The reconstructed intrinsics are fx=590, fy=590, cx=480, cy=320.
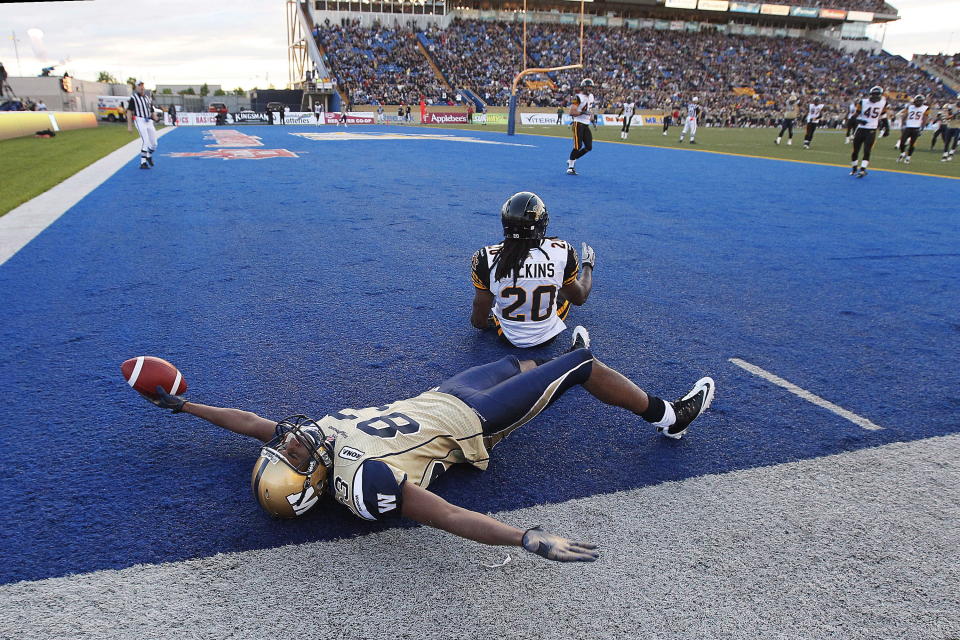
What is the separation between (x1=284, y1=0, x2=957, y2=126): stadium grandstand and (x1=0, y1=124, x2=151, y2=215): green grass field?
26563mm

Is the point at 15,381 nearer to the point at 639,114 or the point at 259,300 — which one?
the point at 259,300

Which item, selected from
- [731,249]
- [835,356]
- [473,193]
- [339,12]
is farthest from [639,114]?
[835,356]

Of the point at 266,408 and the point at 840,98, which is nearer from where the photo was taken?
the point at 266,408

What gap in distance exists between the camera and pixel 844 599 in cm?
202

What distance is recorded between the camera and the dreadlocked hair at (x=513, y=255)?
11.7 feet

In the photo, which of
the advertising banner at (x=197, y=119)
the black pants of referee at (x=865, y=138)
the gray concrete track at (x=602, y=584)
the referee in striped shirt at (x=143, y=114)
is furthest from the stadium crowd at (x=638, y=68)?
the gray concrete track at (x=602, y=584)

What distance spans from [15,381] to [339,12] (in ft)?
190

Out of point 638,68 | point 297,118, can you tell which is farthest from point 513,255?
point 638,68

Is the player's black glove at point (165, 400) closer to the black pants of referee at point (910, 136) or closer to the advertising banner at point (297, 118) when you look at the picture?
the black pants of referee at point (910, 136)

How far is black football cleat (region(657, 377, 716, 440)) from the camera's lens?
119 inches

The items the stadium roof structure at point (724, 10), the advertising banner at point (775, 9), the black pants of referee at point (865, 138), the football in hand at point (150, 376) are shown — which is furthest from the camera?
the advertising banner at point (775, 9)

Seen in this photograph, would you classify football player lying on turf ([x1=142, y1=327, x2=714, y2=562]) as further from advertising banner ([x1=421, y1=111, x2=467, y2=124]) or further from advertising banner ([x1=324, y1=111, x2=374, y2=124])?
advertising banner ([x1=421, y1=111, x2=467, y2=124])

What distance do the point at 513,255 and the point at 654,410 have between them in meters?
1.24

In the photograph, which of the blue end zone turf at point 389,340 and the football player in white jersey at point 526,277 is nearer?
the blue end zone turf at point 389,340
